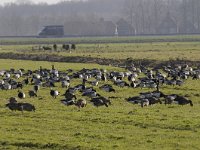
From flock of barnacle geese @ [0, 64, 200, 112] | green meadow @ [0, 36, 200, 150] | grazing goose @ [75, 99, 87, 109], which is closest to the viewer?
green meadow @ [0, 36, 200, 150]

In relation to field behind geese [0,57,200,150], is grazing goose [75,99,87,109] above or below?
above

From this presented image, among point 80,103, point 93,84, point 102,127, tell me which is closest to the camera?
point 102,127

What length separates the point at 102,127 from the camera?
2320cm

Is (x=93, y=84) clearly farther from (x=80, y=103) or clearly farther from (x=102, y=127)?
(x=102, y=127)

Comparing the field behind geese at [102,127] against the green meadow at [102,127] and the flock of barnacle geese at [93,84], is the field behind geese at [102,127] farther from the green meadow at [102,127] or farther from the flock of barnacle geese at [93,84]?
the flock of barnacle geese at [93,84]

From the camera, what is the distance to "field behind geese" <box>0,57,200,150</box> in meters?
20.1

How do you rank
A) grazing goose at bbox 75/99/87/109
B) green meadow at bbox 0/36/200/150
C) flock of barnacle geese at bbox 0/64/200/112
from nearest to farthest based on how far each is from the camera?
green meadow at bbox 0/36/200/150 → grazing goose at bbox 75/99/87/109 → flock of barnacle geese at bbox 0/64/200/112

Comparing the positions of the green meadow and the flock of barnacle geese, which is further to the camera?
the flock of barnacle geese

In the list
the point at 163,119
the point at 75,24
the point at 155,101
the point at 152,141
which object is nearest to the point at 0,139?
the point at 152,141

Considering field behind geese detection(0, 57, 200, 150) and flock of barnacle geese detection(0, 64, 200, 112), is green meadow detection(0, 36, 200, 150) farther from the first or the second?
flock of barnacle geese detection(0, 64, 200, 112)

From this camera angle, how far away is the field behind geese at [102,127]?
20125mm

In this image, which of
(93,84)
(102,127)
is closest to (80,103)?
(102,127)

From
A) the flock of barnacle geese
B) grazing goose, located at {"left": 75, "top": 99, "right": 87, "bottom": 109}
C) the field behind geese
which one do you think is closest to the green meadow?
the field behind geese

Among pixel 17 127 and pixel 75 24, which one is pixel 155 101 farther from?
pixel 75 24
